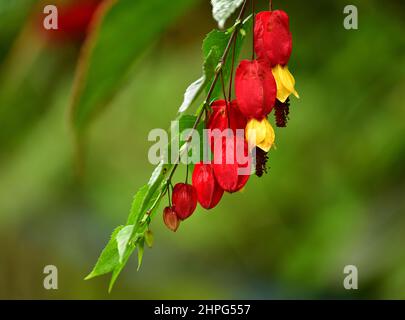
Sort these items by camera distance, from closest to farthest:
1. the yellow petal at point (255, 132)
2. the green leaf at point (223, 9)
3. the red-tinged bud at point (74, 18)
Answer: the green leaf at point (223, 9) < the yellow petal at point (255, 132) < the red-tinged bud at point (74, 18)

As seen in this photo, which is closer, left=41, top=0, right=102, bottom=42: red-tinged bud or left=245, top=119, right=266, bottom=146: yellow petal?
left=245, top=119, right=266, bottom=146: yellow petal

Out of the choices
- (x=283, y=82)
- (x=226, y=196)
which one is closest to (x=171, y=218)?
(x=283, y=82)

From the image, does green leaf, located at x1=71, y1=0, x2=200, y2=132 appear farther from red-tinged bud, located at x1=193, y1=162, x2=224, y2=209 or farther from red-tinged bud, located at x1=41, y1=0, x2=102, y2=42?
red-tinged bud, located at x1=41, y1=0, x2=102, y2=42

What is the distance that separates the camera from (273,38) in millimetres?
472

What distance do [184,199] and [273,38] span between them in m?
0.13

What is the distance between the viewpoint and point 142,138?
4.32ft

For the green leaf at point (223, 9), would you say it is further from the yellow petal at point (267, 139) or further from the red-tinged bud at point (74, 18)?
the red-tinged bud at point (74, 18)

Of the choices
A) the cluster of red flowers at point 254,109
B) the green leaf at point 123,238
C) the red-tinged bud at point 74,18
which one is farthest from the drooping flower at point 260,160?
the red-tinged bud at point 74,18

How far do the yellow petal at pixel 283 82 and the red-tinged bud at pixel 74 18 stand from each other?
0.33 metres

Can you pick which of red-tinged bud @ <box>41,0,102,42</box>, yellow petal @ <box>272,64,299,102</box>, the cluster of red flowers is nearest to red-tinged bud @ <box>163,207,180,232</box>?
the cluster of red flowers

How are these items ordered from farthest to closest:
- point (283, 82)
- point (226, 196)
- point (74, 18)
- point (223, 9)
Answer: point (226, 196) < point (74, 18) < point (283, 82) < point (223, 9)

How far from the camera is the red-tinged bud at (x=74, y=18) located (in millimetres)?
763

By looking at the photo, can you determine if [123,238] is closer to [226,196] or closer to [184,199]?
[184,199]

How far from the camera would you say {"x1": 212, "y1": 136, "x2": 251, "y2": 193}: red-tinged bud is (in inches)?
18.9
